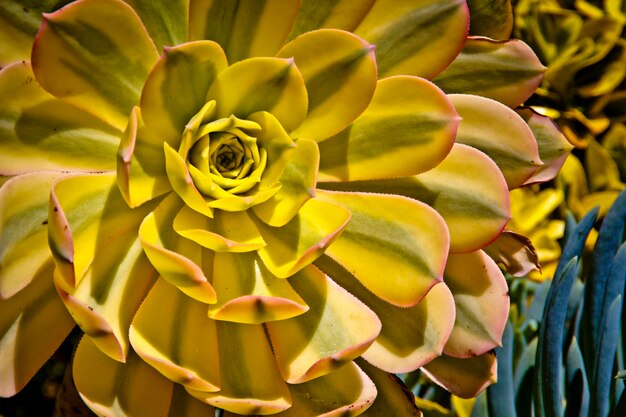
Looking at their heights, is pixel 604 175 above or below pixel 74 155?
below

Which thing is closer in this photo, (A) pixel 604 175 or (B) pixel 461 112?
(B) pixel 461 112

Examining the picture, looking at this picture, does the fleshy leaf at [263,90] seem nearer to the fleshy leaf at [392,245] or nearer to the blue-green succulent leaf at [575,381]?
the fleshy leaf at [392,245]

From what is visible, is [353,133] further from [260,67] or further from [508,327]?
[508,327]

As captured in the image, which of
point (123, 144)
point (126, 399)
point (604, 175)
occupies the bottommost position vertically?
point (604, 175)

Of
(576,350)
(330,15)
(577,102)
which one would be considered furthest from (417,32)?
(577,102)

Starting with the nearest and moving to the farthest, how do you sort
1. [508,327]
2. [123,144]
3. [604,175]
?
[123,144], [508,327], [604,175]

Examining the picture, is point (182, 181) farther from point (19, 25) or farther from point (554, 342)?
point (554, 342)

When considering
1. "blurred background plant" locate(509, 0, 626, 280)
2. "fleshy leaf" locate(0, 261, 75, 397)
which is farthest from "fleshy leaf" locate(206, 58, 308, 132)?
"blurred background plant" locate(509, 0, 626, 280)

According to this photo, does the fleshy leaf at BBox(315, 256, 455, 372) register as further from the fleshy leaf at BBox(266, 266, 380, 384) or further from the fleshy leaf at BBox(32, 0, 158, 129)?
the fleshy leaf at BBox(32, 0, 158, 129)

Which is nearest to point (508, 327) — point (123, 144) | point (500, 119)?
point (500, 119)
